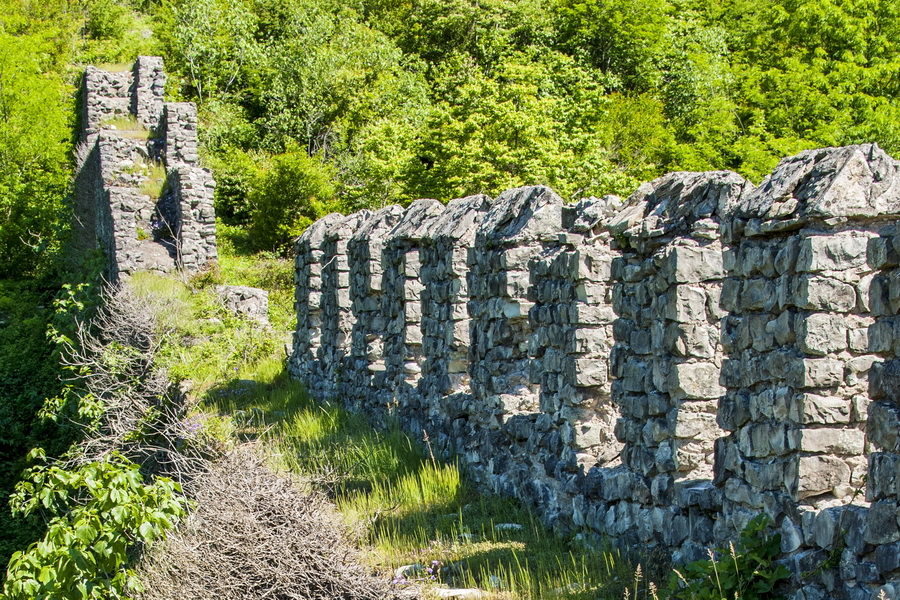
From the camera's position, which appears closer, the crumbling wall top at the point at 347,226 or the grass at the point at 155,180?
the crumbling wall top at the point at 347,226

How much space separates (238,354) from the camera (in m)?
16.6

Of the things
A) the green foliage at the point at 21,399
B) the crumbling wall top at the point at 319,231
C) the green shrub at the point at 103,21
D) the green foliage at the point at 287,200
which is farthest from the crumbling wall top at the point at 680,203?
the green shrub at the point at 103,21

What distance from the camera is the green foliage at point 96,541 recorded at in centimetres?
637

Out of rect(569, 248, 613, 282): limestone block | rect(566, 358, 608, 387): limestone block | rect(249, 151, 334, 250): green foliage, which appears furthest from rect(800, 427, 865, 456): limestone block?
rect(249, 151, 334, 250): green foliage

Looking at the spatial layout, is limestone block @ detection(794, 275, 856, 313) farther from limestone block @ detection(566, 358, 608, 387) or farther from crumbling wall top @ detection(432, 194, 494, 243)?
crumbling wall top @ detection(432, 194, 494, 243)

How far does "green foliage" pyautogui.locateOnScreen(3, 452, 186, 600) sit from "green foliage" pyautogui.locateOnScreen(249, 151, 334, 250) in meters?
21.8

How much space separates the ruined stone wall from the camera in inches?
168

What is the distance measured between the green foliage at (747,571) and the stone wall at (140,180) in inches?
702

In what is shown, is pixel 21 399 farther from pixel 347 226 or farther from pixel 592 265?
pixel 592 265

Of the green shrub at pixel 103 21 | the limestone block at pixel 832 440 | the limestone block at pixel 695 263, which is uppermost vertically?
the green shrub at pixel 103 21

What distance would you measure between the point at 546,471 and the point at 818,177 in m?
3.32

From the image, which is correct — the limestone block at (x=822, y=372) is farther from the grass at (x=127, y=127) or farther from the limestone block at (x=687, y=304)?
the grass at (x=127, y=127)

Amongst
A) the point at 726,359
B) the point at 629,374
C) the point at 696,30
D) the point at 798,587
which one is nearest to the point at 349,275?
the point at 629,374

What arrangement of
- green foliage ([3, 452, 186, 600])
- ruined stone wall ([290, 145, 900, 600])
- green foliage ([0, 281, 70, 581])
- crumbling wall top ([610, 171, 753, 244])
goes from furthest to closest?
green foliage ([0, 281, 70, 581]) → green foliage ([3, 452, 186, 600]) → crumbling wall top ([610, 171, 753, 244]) → ruined stone wall ([290, 145, 900, 600])
